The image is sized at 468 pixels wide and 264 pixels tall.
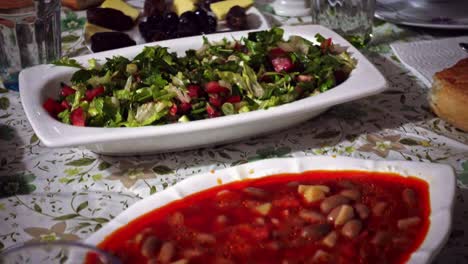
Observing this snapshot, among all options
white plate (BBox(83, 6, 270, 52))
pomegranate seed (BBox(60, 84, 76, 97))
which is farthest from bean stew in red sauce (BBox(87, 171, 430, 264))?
white plate (BBox(83, 6, 270, 52))

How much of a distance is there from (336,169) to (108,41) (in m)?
0.97

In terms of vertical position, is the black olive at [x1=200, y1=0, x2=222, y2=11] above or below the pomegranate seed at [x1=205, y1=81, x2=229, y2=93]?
below

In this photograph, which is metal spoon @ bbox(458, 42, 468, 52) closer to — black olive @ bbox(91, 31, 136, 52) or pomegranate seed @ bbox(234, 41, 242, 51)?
pomegranate seed @ bbox(234, 41, 242, 51)

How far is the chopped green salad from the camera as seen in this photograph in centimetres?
130

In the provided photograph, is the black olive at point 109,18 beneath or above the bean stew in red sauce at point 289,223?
beneath

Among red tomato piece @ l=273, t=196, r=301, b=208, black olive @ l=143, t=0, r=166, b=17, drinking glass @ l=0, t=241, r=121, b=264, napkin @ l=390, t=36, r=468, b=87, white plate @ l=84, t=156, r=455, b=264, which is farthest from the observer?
black olive @ l=143, t=0, r=166, b=17

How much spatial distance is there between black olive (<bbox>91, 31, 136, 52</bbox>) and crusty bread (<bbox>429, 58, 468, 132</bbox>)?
0.93 m

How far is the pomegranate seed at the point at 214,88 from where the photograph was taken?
53.8 inches

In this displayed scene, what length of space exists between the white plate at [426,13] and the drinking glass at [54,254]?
5.05ft

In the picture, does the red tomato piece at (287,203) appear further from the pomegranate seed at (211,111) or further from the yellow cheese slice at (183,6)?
the yellow cheese slice at (183,6)

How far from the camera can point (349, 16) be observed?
1.93 metres

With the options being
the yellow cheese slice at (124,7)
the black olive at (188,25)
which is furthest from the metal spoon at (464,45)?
the yellow cheese slice at (124,7)

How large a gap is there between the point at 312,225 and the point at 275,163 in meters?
0.19

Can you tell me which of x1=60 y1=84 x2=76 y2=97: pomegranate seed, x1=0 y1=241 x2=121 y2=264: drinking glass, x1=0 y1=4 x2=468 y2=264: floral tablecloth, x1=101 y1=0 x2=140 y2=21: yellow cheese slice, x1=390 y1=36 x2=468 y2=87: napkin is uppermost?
x1=0 y1=241 x2=121 y2=264: drinking glass
